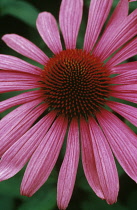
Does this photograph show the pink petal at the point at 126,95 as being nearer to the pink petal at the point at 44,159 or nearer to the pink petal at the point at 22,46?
the pink petal at the point at 44,159

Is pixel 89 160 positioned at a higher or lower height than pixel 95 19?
lower

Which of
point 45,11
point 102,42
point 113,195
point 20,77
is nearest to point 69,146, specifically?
point 113,195

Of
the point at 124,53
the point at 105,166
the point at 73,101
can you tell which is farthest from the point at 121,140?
the point at 124,53

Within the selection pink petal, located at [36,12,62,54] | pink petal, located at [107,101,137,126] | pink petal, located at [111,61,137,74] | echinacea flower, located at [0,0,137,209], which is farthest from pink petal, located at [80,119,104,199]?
pink petal, located at [36,12,62,54]

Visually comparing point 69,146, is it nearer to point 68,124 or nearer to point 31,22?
point 68,124

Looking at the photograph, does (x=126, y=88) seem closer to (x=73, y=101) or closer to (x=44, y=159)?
(x=73, y=101)
